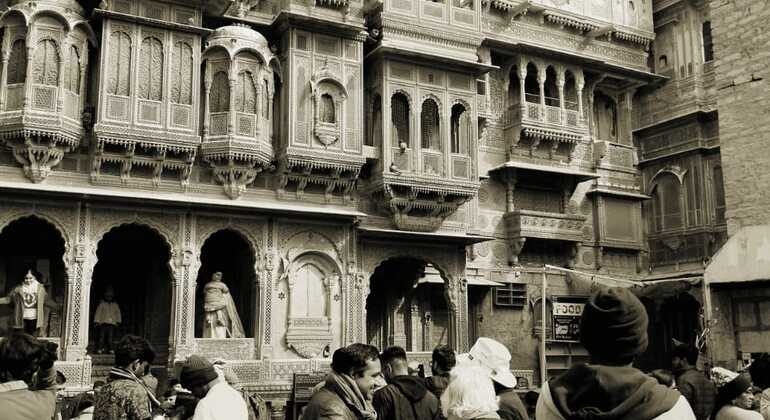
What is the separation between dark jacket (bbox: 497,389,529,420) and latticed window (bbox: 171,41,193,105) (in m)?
13.7

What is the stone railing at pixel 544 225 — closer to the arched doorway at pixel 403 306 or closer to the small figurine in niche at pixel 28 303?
the arched doorway at pixel 403 306

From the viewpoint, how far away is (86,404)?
25.3ft

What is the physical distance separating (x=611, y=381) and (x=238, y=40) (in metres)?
16.6

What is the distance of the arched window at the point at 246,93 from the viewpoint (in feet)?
58.9

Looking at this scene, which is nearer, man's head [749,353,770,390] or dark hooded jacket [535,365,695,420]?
dark hooded jacket [535,365,695,420]

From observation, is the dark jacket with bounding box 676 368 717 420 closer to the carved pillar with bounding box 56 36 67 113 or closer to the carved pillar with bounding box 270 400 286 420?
the carved pillar with bounding box 270 400 286 420

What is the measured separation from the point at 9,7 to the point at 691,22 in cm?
2099

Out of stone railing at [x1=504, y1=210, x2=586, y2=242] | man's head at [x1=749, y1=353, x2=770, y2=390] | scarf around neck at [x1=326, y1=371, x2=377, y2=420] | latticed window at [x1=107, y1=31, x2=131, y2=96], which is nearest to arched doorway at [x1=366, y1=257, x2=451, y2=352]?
stone railing at [x1=504, y1=210, x2=586, y2=242]

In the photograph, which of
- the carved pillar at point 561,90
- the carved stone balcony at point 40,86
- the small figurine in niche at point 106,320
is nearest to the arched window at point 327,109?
the carved stone balcony at point 40,86

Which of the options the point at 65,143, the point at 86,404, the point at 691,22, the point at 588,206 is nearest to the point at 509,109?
the point at 588,206

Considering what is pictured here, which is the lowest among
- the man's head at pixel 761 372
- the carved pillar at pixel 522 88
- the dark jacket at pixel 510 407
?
the dark jacket at pixel 510 407

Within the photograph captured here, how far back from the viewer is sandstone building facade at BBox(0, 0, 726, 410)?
Answer: 54.2ft

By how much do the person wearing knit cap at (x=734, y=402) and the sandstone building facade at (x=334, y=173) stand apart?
12904mm

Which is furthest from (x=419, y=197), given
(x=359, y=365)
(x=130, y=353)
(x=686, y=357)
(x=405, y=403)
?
(x=359, y=365)
